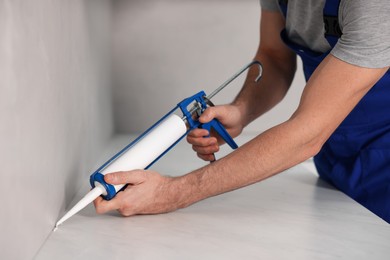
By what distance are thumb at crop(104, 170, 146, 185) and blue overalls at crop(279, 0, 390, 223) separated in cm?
48

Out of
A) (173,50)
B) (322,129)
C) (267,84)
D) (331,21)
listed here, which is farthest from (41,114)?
(173,50)

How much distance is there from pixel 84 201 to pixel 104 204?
0.04 metres

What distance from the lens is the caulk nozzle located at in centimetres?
109

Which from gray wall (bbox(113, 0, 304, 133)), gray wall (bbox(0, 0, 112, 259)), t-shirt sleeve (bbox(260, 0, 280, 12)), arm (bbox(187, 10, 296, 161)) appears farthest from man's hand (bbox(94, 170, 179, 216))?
gray wall (bbox(113, 0, 304, 133))

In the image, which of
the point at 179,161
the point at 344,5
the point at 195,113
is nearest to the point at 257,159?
the point at 195,113

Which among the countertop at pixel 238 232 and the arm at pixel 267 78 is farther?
the arm at pixel 267 78

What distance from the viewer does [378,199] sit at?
1.35m

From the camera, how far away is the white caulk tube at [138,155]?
111 centimetres

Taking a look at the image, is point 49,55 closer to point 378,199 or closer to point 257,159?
point 257,159

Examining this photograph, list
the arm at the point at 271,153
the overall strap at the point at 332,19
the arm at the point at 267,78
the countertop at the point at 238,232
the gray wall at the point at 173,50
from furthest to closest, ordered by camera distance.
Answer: the gray wall at the point at 173,50
the arm at the point at 267,78
the overall strap at the point at 332,19
the arm at the point at 271,153
the countertop at the point at 238,232

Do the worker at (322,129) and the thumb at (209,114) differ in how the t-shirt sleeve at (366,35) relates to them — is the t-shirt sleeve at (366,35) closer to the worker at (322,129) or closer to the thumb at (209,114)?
the worker at (322,129)

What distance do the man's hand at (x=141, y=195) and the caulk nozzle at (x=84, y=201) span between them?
23mm

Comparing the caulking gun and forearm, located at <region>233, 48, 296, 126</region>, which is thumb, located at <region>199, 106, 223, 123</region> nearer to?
the caulking gun

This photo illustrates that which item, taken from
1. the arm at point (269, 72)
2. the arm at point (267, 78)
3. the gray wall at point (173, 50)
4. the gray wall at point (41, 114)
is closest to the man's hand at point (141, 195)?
the gray wall at point (41, 114)
